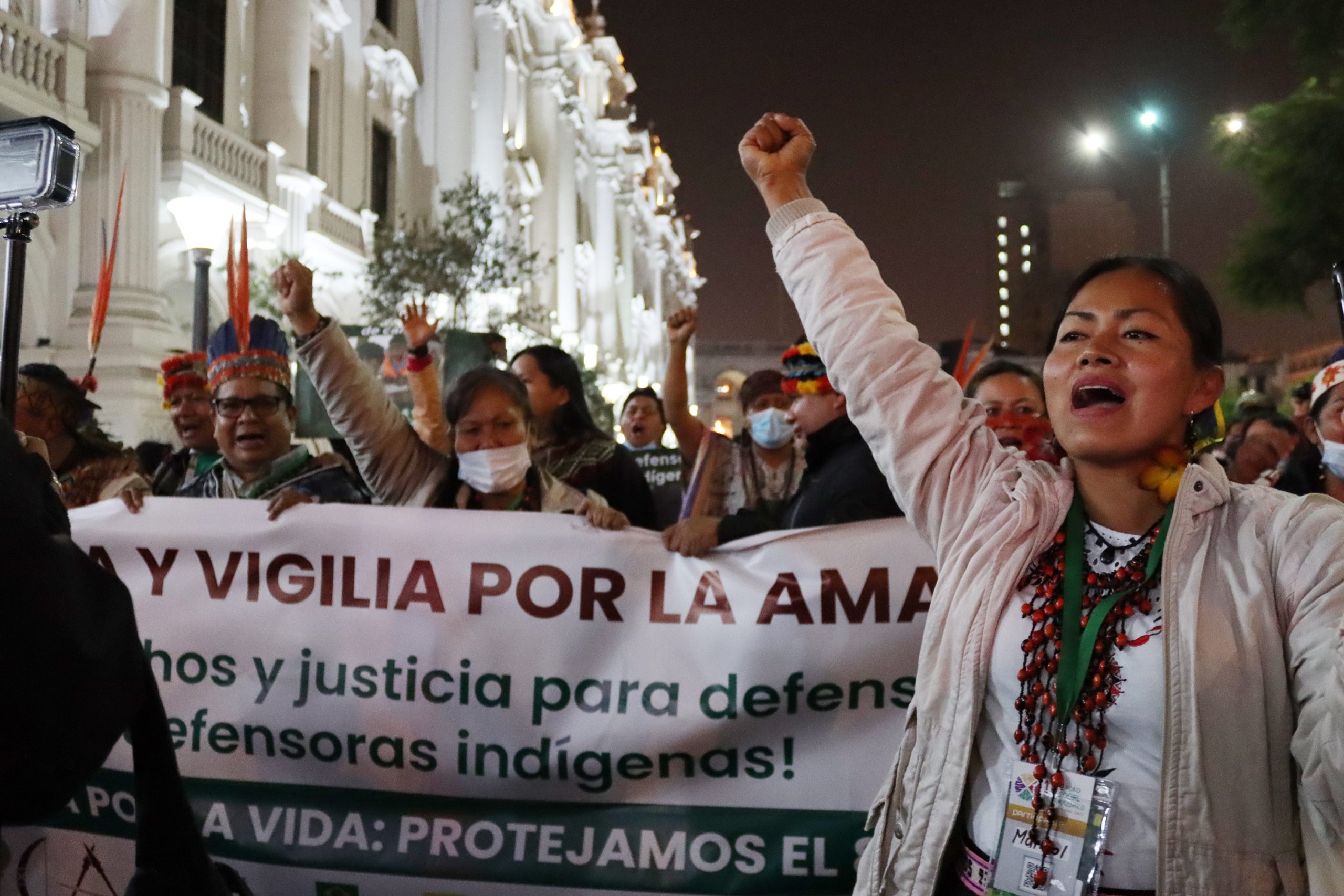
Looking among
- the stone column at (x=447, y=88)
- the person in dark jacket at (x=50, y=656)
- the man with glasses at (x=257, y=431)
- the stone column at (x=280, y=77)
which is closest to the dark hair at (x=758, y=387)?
the man with glasses at (x=257, y=431)

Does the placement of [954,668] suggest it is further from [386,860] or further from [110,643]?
[386,860]

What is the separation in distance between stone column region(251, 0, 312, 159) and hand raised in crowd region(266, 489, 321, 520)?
1542 centimetres

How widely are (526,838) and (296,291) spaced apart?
192 cm

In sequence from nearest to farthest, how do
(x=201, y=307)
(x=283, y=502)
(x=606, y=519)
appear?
(x=606, y=519) < (x=283, y=502) < (x=201, y=307)

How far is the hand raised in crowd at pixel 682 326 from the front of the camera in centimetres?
480

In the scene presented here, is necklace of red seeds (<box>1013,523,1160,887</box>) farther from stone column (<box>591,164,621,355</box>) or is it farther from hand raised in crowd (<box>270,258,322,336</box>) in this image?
stone column (<box>591,164,621,355</box>)

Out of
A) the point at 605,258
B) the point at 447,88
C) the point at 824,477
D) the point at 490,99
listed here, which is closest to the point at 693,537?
the point at 824,477

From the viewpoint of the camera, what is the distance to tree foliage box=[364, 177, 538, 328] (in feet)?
64.4

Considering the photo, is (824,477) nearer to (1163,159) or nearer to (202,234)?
(202,234)

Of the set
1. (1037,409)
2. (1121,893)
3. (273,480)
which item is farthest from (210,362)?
(1121,893)

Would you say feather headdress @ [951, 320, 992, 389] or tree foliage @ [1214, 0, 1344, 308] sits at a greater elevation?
tree foliage @ [1214, 0, 1344, 308]

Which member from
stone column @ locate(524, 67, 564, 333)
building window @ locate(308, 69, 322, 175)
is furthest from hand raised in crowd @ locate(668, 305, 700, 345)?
stone column @ locate(524, 67, 564, 333)

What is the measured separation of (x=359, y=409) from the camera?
4023mm

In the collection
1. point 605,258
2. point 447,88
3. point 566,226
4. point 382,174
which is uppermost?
point 605,258
